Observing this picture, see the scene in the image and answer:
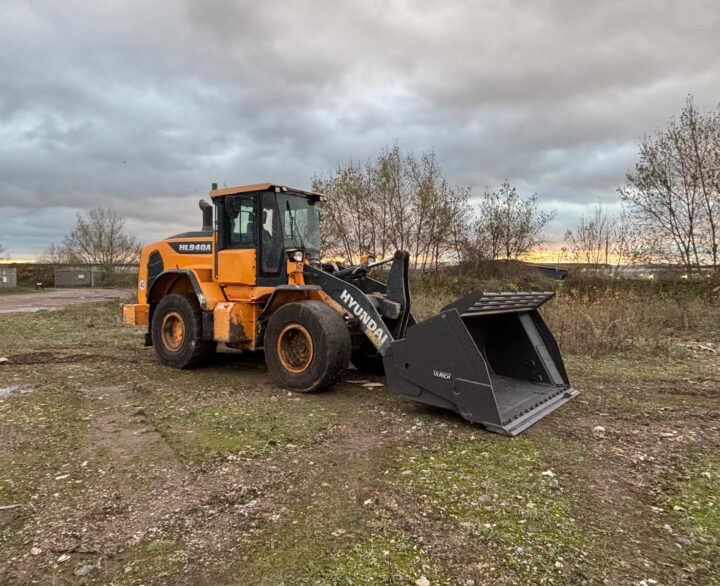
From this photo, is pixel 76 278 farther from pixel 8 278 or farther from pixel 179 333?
pixel 179 333

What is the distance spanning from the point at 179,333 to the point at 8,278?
115 feet

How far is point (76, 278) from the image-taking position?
40219 millimetres

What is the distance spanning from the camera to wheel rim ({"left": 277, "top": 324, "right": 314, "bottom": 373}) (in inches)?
242

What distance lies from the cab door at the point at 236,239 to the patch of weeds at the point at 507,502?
3.76 meters

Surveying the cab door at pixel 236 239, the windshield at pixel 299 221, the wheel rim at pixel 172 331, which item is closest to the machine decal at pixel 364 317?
the windshield at pixel 299 221

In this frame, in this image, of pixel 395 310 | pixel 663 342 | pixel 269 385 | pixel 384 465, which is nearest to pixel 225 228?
pixel 269 385

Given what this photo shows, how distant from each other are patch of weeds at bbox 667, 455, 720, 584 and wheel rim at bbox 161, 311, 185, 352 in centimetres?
650

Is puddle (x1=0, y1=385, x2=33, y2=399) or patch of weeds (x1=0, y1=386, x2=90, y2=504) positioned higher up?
puddle (x1=0, y1=385, x2=33, y2=399)

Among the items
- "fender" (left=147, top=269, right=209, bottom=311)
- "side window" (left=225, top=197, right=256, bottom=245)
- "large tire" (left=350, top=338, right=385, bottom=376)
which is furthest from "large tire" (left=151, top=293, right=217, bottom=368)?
"large tire" (left=350, top=338, right=385, bottom=376)

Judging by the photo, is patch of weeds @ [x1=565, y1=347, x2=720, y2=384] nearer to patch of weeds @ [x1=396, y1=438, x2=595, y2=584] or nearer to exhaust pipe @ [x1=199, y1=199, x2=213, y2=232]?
patch of weeds @ [x1=396, y1=438, x2=595, y2=584]

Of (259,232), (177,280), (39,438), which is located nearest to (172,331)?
(177,280)

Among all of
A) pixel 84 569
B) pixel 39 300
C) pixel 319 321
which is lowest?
pixel 84 569

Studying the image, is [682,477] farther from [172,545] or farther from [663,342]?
[663,342]

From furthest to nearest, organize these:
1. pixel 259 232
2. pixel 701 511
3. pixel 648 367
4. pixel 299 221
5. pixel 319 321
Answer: pixel 648 367 < pixel 299 221 < pixel 259 232 < pixel 319 321 < pixel 701 511
